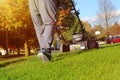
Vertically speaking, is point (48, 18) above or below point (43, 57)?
above

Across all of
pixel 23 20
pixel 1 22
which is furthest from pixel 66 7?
pixel 1 22

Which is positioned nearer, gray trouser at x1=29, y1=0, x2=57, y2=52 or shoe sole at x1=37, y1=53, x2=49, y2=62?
shoe sole at x1=37, y1=53, x2=49, y2=62

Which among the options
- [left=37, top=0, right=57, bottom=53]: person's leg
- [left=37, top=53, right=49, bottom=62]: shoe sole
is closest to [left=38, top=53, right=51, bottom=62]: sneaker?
[left=37, top=53, right=49, bottom=62]: shoe sole

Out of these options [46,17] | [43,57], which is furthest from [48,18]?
[43,57]

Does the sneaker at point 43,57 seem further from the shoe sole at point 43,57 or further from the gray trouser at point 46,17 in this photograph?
the gray trouser at point 46,17

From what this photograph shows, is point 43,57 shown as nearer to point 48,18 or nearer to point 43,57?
point 43,57

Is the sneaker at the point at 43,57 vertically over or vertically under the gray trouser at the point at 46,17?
under

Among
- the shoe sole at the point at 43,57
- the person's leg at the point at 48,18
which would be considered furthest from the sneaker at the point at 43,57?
the person's leg at the point at 48,18

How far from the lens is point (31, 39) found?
1833 inches

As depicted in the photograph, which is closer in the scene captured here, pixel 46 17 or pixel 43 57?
pixel 43 57

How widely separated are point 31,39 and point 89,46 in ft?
105

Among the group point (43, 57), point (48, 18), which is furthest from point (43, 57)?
point (48, 18)

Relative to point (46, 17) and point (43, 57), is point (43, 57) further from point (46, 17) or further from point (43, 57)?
point (46, 17)

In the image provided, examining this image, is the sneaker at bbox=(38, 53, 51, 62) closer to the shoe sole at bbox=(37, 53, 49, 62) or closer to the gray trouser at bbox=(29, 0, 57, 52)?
the shoe sole at bbox=(37, 53, 49, 62)
